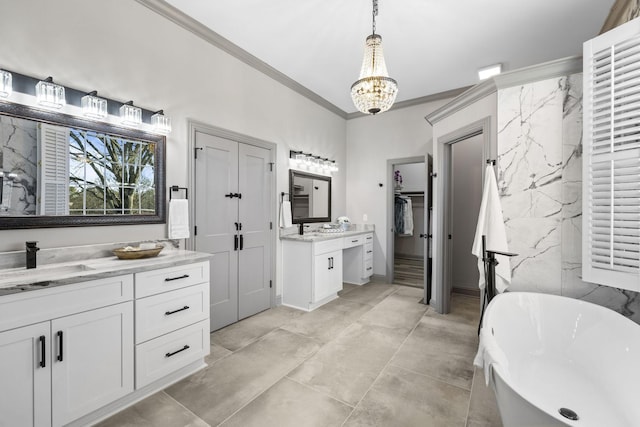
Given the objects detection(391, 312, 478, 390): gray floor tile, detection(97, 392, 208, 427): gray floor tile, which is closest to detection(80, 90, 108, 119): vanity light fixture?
detection(97, 392, 208, 427): gray floor tile

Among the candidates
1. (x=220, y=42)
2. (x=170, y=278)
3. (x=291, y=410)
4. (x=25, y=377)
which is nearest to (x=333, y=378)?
(x=291, y=410)

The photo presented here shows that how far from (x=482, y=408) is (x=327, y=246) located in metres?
2.44

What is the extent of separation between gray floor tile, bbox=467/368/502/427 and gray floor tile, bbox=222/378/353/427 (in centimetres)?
81

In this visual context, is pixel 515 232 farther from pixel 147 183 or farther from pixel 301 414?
pixel 147 183

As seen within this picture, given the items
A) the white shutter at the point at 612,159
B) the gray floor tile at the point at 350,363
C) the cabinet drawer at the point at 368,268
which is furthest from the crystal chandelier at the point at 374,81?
the cabinet drawer at the point at 368,268

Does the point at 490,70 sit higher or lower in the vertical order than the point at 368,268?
higher

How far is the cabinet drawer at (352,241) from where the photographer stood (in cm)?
442

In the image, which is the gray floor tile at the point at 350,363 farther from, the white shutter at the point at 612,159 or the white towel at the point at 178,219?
the white shutter at the point at 612,159

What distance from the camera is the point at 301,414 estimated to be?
1841 millimetres

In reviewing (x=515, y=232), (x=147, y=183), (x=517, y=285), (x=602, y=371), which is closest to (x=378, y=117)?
(x=515, y=232)

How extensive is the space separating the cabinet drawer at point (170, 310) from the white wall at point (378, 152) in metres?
3.30

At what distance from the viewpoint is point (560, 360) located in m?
2.03

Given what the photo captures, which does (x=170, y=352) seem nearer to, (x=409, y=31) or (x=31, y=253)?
Result: (x=31, y=253)

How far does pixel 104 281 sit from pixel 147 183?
3.39ft
